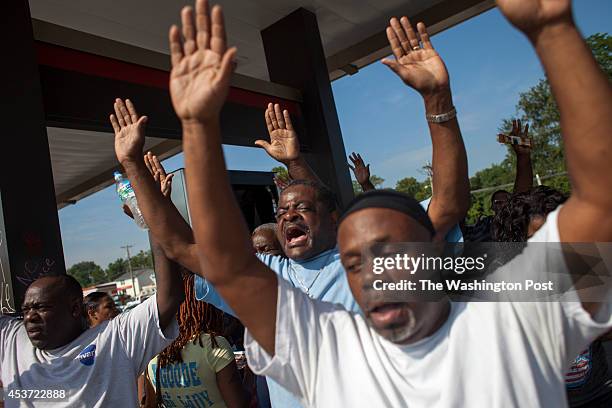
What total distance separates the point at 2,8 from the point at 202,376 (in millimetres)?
3150

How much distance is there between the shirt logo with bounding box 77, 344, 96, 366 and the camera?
6.89 ft

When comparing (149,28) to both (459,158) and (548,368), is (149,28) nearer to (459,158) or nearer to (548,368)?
(459,158)

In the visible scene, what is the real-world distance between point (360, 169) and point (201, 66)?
3.08m

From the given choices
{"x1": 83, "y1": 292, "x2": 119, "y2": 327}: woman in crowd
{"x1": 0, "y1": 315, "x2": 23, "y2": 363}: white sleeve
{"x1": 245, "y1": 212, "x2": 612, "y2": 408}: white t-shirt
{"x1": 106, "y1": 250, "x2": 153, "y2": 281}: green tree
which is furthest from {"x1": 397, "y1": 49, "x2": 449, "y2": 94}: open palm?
{"x1": 106, "y1": 250, "x2": 153, "y2": 281}: green tree

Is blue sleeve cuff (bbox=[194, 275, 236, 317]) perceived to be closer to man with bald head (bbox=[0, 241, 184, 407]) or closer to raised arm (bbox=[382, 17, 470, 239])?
man with bald head (bbox=[0, 241, 184, 407])

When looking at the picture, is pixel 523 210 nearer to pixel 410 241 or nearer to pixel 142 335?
pixel 410 241

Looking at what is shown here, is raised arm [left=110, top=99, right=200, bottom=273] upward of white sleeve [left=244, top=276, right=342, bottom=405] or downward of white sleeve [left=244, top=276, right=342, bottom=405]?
upward

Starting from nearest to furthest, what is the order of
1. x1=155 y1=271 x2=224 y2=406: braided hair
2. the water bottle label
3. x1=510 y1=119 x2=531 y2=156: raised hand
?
1. x1=155 y1=271 x2=224 y2=406: braided hair
2. the water bottle label
3. x1=510 y1=119 x2=531 y2=156: raised hand

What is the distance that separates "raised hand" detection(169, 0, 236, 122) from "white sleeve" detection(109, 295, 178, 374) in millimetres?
1299

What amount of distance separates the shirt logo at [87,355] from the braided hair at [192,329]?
0.48 meters

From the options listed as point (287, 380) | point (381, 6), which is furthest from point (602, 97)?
point (381, 6)

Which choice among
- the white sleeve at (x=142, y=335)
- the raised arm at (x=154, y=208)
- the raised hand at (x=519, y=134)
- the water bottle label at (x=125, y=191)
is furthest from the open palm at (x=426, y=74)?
the raised hand at (x=519, y=134)

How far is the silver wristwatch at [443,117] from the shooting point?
1632 millimetres

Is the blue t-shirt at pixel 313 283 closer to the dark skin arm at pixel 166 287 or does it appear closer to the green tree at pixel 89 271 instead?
the dark skin arm at pixel 166 287
